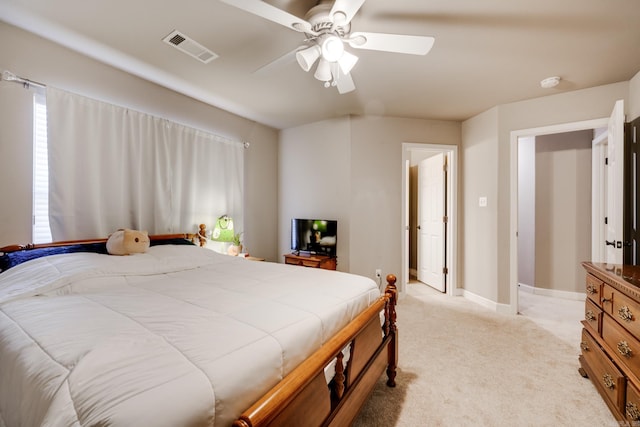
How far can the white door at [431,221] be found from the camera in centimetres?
407

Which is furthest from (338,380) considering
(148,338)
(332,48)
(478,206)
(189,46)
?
(478,206)

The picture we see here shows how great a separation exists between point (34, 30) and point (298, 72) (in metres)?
1.99

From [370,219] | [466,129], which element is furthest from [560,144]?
[370,219]

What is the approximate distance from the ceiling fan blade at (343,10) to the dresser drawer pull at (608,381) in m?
2.48

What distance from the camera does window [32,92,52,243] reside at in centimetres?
214

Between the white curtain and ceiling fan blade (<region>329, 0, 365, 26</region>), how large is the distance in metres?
2.21

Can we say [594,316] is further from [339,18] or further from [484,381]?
[339,18]

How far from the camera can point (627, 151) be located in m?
2.35

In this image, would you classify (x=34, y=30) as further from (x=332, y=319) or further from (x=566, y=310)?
(x=566, y=310)

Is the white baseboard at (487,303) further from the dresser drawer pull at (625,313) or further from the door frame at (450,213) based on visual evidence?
the dresser drawer pull at (625,313)

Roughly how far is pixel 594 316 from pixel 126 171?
3.93m

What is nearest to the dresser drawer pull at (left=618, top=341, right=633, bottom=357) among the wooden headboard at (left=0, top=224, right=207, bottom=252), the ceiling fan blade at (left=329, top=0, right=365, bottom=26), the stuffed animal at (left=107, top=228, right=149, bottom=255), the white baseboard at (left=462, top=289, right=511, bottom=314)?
the white baseboard at (left=462, top=289, right=511, bottom=314)

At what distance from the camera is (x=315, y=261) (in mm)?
3490

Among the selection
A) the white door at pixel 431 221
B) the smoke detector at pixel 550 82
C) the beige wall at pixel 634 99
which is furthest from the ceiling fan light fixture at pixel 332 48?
the white door at pixel 431 221
